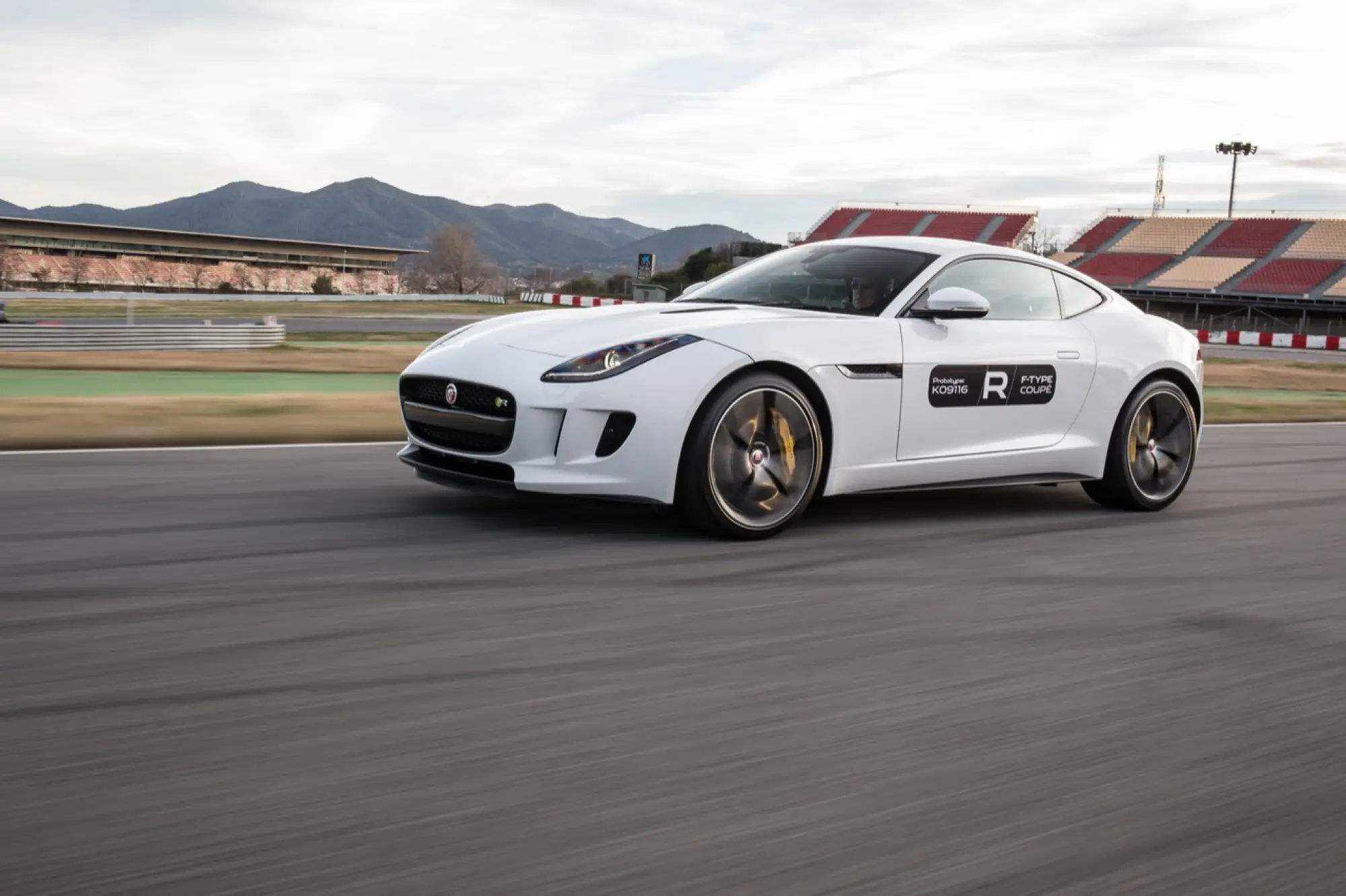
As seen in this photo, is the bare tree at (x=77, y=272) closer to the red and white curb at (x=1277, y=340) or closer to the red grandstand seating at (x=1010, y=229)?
the red grandstand seating at (x=1010, y=229)

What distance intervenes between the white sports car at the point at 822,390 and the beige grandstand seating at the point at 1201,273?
63.5 metres

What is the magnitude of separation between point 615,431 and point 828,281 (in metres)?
1.59

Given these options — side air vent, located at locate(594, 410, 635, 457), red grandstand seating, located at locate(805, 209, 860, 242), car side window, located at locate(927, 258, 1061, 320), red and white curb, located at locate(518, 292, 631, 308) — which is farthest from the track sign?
red grandstand seating, located at locate(805, 209, 860, 242)

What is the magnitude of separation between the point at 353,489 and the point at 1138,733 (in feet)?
14.1

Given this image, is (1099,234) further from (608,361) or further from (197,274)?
(608,361)

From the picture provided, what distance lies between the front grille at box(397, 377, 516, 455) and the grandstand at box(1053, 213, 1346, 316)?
206 ft

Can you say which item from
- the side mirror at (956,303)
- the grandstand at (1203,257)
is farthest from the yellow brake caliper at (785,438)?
the grandstand at (1203,257)

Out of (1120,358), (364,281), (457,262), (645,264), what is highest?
(457,262)

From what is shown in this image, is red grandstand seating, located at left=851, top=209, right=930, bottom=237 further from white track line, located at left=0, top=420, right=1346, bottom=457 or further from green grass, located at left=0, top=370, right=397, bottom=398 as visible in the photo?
white track line, located at left=0, top=420, right=1346, bottom=457

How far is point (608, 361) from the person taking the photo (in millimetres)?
5676

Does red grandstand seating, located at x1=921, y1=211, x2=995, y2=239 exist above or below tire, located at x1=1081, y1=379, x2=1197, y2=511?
above

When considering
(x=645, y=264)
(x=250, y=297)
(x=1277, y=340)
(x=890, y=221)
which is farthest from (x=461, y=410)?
(x=890, y=221)

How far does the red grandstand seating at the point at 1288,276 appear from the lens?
64.4 meters

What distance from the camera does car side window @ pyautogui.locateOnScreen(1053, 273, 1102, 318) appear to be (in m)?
7.12
